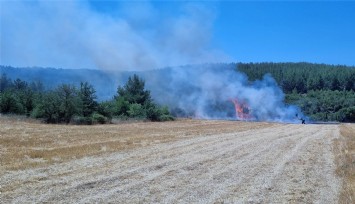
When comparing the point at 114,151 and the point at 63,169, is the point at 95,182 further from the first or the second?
the point at 114,151

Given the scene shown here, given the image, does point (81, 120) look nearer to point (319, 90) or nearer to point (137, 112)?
point (137, 112)

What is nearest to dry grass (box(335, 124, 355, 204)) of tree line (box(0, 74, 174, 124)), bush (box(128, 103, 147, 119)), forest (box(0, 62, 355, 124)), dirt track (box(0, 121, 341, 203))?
dirt track (box(0, 121, 341, 203))

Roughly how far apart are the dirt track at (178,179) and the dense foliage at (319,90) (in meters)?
85.2

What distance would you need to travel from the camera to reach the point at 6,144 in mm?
22484

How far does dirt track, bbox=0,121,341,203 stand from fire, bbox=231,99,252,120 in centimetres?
6649

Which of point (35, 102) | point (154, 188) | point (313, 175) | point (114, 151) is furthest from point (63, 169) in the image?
point (35, 102)

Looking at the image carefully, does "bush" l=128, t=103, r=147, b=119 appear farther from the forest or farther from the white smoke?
the white smoke

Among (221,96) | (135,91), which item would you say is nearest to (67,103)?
(135,91)

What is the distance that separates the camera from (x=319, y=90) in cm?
14462

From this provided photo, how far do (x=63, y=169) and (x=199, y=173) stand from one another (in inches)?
185

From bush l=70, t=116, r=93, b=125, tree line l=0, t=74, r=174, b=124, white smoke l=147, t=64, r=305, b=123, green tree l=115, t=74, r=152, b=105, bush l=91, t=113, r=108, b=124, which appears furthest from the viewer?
white smoke l=147, t=64, r=305, b=123

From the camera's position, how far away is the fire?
3435 inches

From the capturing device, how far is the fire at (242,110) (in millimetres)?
87238

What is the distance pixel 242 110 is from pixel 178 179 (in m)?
75.7
